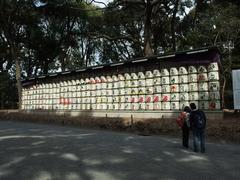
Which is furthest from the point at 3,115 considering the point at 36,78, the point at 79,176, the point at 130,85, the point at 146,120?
the point at 79,176

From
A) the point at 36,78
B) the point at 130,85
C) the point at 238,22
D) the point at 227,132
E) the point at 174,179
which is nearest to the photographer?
the point at 174,179

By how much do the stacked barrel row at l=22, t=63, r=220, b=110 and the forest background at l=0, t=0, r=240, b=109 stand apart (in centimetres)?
515

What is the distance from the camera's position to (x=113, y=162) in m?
6.91

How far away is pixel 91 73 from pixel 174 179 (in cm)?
1411

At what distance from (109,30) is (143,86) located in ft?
55.6

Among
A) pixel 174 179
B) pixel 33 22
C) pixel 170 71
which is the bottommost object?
pixel 174 179

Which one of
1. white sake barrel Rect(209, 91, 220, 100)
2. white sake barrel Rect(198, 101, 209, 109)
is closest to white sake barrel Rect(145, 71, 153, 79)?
white sake barrel Rect(198, 101, 209, 109)

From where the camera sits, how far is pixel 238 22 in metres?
18.0

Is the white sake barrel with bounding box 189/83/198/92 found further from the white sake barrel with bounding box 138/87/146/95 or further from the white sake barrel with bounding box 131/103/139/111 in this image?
the white sake barrel with bounding box 131/103/139/111

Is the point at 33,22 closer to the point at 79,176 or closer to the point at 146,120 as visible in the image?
the point at 146,120

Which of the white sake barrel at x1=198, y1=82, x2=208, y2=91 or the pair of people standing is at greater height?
the white sake barrel at x1=198, y1=82, x2=208, y2=91

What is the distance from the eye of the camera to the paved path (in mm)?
5766

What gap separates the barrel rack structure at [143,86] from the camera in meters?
13.6

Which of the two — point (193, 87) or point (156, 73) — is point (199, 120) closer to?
point (193, 87)
